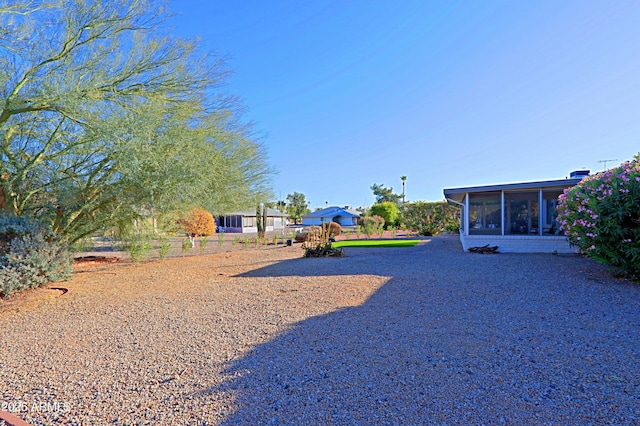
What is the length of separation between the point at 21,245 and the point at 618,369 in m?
8.86

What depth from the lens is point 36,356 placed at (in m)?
3.86

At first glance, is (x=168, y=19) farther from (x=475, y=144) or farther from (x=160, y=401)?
(x=475, y=144)

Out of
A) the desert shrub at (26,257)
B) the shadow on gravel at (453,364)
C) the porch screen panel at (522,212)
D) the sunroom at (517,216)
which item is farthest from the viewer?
the porch screen panel at (522,212)

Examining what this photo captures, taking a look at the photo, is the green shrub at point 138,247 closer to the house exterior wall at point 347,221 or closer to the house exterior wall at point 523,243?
the house exterior wall at point 523,243

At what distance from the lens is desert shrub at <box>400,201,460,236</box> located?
23703 mm

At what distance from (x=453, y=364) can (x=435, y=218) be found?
21775 mm

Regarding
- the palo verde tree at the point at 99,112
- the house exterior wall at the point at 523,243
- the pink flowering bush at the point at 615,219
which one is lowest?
the house exterior wall at the point at 523,243

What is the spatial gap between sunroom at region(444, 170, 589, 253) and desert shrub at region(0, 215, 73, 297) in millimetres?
13180

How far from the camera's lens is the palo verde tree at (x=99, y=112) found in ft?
21.5

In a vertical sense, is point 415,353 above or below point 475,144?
below

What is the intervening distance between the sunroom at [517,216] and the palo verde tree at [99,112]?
412 inches

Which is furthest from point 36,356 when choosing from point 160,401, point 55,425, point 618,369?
point 618,369

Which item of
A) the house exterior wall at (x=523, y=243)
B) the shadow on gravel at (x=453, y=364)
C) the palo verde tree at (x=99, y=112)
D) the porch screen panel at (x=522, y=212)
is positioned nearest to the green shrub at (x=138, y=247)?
the palo verde tree at (x=99, y=112)

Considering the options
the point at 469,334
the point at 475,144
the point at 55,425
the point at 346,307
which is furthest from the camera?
the point at 475,144
